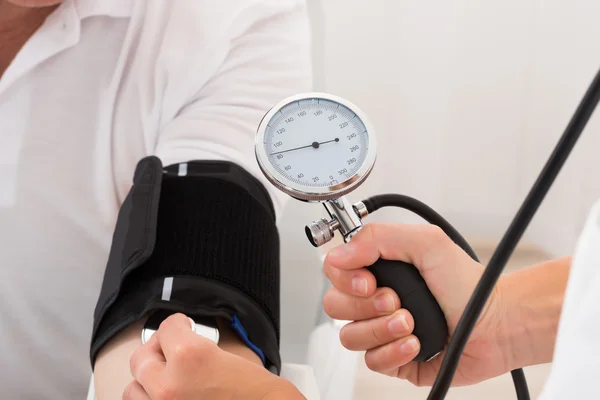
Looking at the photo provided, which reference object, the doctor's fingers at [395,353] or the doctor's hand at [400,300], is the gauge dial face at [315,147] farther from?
the doctor's fingers at [395,353]

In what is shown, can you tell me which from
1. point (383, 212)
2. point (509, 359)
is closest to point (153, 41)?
point (383, 212)

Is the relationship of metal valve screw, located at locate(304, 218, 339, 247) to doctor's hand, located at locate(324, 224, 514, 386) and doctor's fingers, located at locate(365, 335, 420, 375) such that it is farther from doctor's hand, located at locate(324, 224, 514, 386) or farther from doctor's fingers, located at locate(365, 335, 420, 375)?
doctor's fingers, located at locate(365, 335, 420, 375)

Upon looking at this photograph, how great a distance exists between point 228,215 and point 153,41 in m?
0.42

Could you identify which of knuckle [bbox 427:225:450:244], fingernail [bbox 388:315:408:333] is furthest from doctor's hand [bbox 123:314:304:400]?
knuckle [bbox 427:225:450:244]

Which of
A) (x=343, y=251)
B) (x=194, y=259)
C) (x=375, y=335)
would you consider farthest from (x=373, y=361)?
(x=194, y=259)

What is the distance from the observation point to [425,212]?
702 millimetres

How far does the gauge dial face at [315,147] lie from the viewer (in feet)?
1.96

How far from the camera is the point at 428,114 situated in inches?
54.3

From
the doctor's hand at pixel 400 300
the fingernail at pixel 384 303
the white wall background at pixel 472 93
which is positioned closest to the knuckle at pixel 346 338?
the doctor's hand at pixel 400 300

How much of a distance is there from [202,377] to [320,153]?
9.6 inches

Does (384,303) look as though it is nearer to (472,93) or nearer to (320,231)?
(320,231)

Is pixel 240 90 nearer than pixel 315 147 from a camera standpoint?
No

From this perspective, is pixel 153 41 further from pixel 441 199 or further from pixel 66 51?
pixel 441 199

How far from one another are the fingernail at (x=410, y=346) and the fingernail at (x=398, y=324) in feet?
0.05
